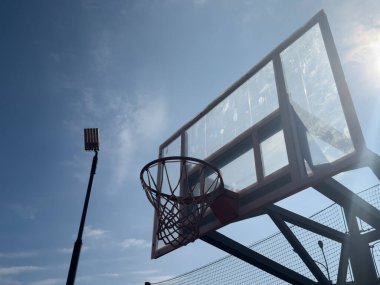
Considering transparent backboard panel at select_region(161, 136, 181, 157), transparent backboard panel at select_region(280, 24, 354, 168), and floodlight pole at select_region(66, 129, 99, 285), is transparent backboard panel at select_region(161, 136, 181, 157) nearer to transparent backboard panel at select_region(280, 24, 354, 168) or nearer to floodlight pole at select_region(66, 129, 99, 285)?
floodlight pole at select_region(66, 129, 99, 285)

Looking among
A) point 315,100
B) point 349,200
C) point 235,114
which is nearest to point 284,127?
point 315,100

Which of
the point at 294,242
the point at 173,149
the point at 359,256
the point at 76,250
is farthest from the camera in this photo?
the point at 173,149

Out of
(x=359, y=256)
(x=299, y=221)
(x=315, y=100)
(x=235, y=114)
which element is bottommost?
(x=359, y=256)

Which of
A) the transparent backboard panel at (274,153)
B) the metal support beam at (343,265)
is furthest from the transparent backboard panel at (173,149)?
the metal support beam at (343,265)

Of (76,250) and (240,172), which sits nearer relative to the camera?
(240,172)

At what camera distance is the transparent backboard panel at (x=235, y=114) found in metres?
5.29

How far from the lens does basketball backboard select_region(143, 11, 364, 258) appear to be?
4.02 m

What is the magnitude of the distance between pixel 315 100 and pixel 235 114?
1.57 meters

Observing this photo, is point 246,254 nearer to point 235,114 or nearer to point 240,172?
point 240,172

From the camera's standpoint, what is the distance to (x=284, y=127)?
185 inches

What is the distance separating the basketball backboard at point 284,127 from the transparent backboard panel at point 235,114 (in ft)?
0.06

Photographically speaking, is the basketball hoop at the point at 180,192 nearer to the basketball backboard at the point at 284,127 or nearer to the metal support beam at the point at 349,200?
the basketball backboard at the point at 284,127

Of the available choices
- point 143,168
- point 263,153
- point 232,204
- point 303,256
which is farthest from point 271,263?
point 143,168

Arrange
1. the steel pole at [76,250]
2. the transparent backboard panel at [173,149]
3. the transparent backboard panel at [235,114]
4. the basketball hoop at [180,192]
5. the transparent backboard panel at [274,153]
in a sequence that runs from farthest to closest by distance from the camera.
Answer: the transparent backboard panel at [173,149]
the steel pole at [76,250]
the transparent backboard panel at [235,114]
the basketball hoop at [180,192]
the transparent backboard panel at [274,153]
